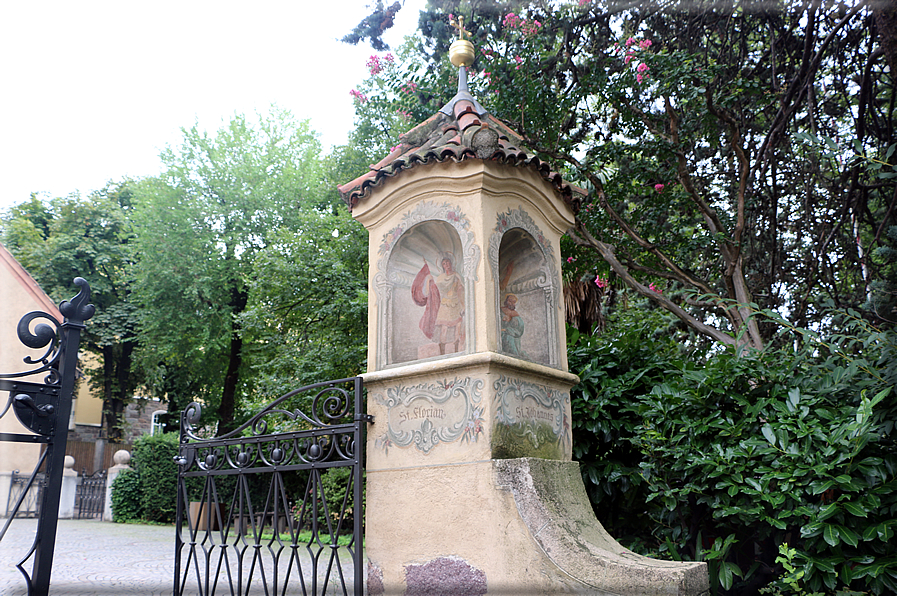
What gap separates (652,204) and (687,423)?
491 centimetres

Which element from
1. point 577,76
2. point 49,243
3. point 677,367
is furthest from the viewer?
point 49,243

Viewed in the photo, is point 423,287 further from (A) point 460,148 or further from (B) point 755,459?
(B) point 755,459

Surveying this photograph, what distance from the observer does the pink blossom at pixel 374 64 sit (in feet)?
32.1

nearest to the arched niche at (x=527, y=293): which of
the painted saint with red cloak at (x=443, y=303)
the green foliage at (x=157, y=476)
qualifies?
the painted saint with red cloak at (x=443, y=303)

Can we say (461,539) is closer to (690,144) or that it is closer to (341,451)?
(341,451)

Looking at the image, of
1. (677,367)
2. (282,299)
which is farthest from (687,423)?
(282,299)

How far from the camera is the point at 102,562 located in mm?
8117

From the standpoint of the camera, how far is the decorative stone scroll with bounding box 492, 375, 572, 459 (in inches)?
143

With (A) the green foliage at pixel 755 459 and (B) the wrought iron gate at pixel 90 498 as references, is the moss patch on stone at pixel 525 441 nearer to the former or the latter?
(A) the green foliage at pixel 755 459

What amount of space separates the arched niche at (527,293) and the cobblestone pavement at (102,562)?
9.90 ft

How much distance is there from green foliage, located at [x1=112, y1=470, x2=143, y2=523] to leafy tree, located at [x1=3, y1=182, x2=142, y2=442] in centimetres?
489

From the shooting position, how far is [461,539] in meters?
3.53

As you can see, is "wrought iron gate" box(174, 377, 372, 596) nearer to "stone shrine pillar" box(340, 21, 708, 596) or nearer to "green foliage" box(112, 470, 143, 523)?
"stone shrine pillar" box(340, 21, 708, 596)

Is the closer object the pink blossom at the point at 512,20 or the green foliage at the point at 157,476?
the pink blossom at the point at 512,20
